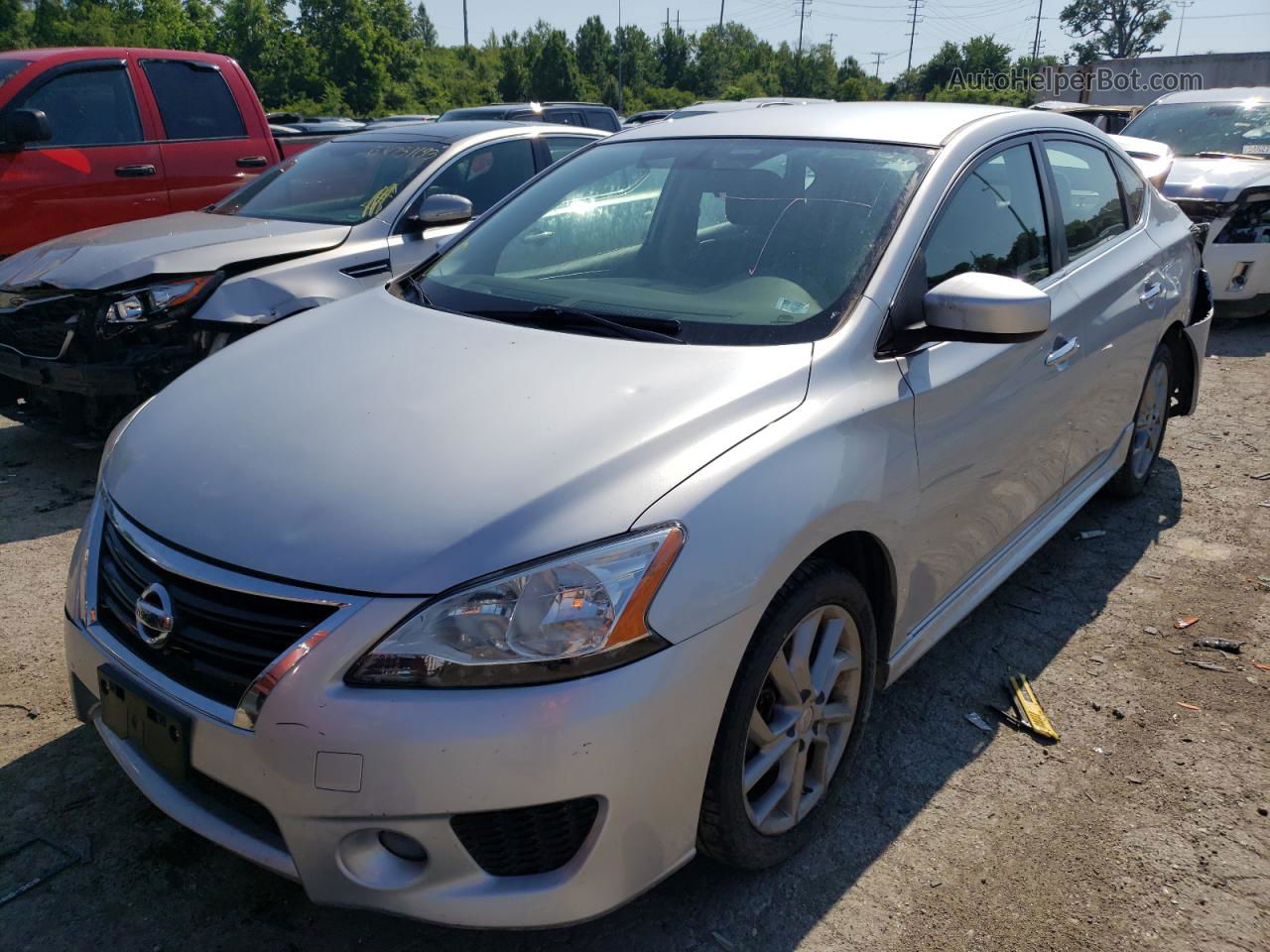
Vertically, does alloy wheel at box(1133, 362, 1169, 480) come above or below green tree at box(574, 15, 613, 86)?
below

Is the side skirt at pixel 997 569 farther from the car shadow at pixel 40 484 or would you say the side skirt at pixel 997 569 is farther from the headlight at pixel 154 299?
the headlight at pixel 154 299

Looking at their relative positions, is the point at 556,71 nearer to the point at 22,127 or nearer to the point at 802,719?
the point at 22,127

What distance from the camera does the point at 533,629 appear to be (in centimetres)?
181

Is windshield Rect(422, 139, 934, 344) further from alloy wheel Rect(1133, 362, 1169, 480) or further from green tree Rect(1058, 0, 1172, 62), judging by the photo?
green tree Rect(1058, 0, 1172, 62)

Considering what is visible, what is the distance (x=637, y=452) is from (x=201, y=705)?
969 millimetres

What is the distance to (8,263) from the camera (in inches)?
199

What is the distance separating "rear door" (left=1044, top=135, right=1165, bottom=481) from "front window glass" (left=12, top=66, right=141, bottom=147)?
589cm

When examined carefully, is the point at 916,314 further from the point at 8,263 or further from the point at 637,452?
the point at 8,263

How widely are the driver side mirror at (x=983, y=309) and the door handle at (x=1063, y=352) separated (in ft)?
1.99

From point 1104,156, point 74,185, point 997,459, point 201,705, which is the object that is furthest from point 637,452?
point 74,185

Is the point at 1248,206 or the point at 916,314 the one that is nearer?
the point at 916,314

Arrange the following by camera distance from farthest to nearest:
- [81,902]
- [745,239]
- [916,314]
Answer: [745,239] < [916,314] < [81,902]

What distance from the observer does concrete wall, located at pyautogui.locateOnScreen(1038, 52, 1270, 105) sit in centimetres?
3731

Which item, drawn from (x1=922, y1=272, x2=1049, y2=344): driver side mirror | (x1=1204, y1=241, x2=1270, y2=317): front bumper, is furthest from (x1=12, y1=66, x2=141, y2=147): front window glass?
(x1=1204, y1=241, x2=1270, y2=317): front bumper
